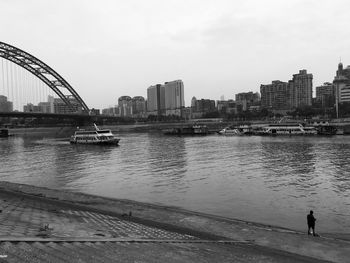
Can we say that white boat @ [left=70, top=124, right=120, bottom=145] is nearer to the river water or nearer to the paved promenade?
the river water

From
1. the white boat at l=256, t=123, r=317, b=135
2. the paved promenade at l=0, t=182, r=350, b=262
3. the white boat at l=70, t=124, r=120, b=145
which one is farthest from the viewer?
the white boat at l=256, t=123, r=317, b=135

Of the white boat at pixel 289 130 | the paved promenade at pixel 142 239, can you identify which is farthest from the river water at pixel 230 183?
the white boat at pixel 289 130

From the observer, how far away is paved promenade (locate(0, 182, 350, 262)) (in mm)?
11594

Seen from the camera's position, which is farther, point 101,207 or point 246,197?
point 246,197

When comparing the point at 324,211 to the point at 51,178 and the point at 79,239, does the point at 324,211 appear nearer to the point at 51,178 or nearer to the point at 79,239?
the point at 79,239

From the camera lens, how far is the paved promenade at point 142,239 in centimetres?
1159

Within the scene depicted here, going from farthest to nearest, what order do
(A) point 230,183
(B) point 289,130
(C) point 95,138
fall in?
(B) point 289,130
(C) point 95,138
(A) point 230,183

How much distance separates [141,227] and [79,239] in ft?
12.0

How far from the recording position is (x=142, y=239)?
13695 millimetres

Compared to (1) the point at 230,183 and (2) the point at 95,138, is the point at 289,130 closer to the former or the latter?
(2) the point at 95,138

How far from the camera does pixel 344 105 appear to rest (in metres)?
184

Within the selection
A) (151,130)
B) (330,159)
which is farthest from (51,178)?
(151,130)

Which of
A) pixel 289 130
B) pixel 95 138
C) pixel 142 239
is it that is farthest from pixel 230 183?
pixel 289 130

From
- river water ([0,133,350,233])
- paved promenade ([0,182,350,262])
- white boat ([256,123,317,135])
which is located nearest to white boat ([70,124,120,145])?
river water ([0,133,350,233])
